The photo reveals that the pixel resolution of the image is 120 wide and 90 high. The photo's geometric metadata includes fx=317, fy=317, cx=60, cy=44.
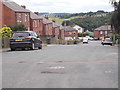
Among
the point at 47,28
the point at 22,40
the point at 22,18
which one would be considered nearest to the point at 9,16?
the point at 22,18

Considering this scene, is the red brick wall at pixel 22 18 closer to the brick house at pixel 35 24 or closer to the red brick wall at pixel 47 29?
the brick house at pixel 35 24

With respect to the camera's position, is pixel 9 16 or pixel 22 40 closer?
pixel 22 40

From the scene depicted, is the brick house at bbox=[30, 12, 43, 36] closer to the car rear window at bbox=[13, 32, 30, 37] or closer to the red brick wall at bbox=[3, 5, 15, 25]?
the red brick wall at bbox=[3, 5, 15, 25]

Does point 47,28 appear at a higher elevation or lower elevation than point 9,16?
lower

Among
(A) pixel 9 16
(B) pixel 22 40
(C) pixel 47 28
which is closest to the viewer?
(B) pixel 22 40

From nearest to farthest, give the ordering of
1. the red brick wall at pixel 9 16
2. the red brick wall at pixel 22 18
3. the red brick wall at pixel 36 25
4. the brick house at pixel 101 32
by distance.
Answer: the red brick wall at pixel 9 16, the red brick wall at pixel 22 18, the red brick wall at pixel 36 25, the brick house at pixel 101 32

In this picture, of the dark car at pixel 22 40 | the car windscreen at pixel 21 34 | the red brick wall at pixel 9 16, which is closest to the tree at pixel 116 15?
the dark car at pixel 22 40

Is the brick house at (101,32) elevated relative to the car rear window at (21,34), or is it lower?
lower

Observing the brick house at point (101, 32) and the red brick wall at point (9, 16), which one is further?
the brick house at point (101, 32)

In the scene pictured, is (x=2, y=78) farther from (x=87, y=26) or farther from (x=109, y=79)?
(x=87, y=26)

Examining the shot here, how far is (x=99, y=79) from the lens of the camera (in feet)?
32.3

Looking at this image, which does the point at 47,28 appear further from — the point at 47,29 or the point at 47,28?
the point at 47,29

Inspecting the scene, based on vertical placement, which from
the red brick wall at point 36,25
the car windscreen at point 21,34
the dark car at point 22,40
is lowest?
the dark car at point 22,40

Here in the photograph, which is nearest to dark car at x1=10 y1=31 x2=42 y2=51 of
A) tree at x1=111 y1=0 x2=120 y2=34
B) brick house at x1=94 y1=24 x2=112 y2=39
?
tree at x1=111 y1=0 x2=120 y2=34
